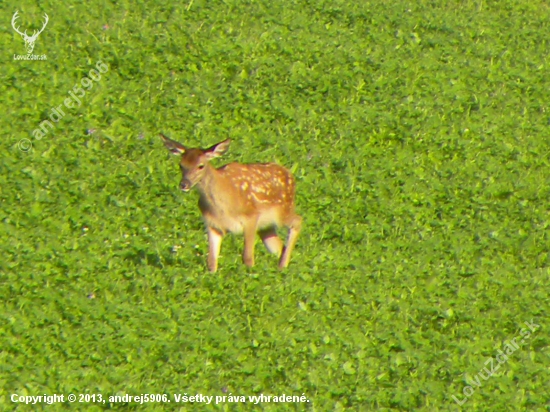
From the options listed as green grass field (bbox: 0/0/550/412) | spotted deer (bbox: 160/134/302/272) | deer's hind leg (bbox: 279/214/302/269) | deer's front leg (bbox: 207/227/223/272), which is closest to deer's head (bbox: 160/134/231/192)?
spotted deer (bbox: 160/134/302/272)

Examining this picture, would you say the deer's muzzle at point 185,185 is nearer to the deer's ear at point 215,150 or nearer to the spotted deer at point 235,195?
the spotted deer at point 235,195

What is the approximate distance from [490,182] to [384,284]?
9.23 ft

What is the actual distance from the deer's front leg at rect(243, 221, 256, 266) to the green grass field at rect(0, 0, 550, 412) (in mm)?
433

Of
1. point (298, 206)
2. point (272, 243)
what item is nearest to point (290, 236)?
point (272, 243)

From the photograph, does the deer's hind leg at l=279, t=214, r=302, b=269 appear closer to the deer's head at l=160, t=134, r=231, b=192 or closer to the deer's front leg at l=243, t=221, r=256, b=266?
the deer's front leg at l=243, t=221, r=256, b=266

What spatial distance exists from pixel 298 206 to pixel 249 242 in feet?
6.50

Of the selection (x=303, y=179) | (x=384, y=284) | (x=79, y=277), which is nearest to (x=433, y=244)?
(x=384, y=284)

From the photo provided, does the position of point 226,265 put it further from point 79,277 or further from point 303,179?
point 303,179

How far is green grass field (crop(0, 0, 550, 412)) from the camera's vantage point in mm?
9766

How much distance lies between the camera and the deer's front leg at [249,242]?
10.2 metres

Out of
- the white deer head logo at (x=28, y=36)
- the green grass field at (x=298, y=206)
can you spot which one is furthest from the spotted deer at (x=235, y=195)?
the white deer head logo at (x=28, y=36)

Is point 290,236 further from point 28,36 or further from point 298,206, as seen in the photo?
point 28,36

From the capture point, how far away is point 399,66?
16.1 metres

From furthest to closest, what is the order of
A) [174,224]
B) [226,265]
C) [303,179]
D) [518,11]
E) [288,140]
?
[518,11], [288,140], [303,179], [174,224], [226,265]
